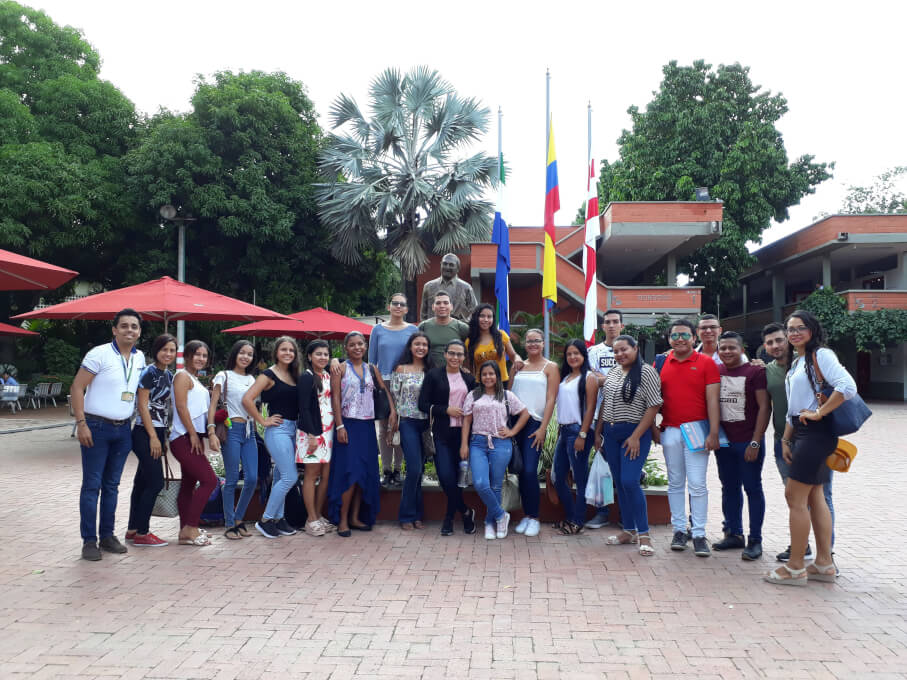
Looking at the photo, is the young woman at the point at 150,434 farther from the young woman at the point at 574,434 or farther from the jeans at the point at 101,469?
the young woman at the point at 574,434

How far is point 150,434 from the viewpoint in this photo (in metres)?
5.21

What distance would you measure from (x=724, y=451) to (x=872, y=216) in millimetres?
22639

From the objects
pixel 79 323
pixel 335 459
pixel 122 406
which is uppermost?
pixel 79 323

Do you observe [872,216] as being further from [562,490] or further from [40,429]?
[40,429]

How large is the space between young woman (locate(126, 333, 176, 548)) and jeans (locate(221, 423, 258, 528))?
530 millimetres

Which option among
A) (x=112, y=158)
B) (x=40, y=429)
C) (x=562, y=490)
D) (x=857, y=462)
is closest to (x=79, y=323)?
(x=112, y=158)

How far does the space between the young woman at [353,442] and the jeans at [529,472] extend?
1.21 meters

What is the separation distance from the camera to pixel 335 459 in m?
5.82

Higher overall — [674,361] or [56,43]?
[56,43]

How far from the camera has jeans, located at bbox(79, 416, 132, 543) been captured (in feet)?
16.3

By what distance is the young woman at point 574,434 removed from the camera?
5.66 m

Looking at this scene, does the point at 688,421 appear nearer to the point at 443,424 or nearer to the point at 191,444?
the point at 443,424

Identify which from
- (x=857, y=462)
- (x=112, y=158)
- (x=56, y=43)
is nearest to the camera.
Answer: (x=857, y=462)

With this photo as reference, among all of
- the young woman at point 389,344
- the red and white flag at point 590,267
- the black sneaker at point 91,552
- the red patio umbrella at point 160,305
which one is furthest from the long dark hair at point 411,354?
the red patio umbrella at point 160,305
